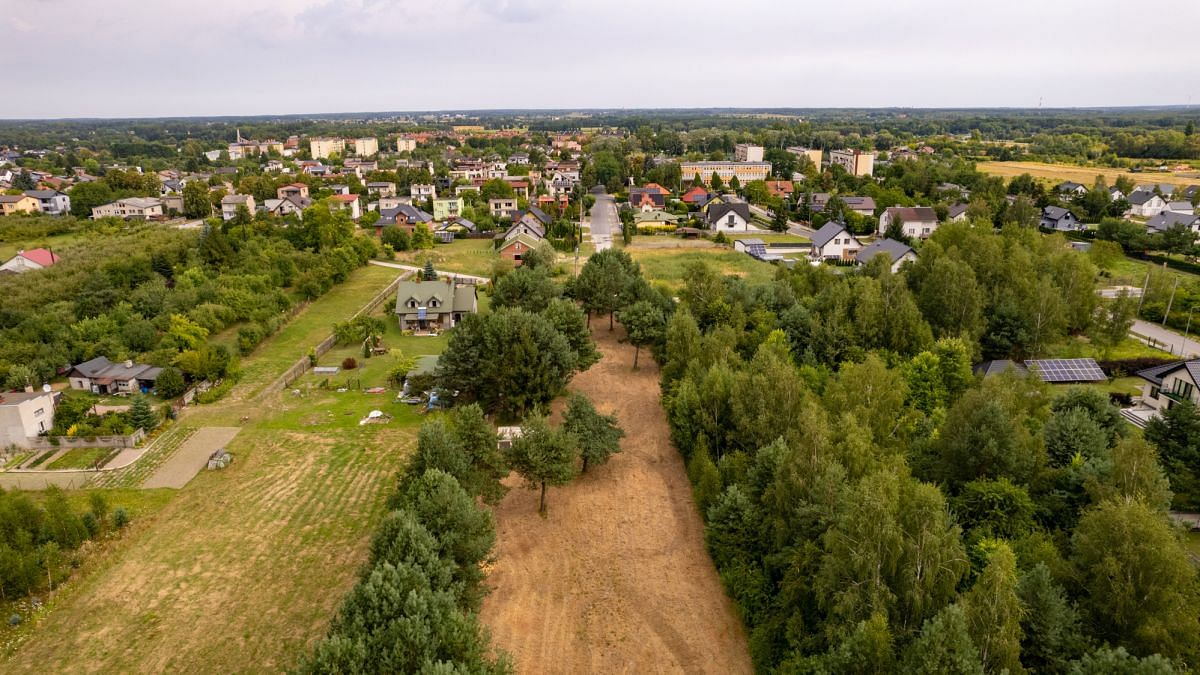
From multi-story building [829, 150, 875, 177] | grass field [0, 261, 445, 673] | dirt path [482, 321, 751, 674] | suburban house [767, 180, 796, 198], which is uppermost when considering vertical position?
multi-story building [829, 150, 875, 177]

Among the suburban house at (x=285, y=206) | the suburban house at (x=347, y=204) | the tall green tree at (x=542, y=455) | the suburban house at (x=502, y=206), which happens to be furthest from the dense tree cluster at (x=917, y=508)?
the suburban house at (x=285, y=206)

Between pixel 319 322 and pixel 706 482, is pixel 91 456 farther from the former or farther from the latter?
pixel 706 482

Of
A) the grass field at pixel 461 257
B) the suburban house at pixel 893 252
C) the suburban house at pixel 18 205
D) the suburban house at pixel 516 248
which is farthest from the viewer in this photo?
the suburban house at pixel 18 205

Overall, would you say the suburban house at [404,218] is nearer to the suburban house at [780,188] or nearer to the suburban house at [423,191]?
the suburban house at [423,191]

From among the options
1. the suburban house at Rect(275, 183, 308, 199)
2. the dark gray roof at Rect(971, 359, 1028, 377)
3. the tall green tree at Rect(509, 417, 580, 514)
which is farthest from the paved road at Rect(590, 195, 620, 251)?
the tall green tree at Rect(509, 417, 580, 514)

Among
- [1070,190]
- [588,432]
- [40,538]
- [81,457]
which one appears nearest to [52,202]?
[81,457]

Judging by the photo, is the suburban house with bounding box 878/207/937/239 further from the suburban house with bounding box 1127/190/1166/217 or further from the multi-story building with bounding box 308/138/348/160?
the multi-story building with bounding box 308/138/348/160

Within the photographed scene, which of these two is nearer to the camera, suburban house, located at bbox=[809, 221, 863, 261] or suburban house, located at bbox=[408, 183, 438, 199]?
suburban house, located at bbox=[809, 221, 863, 261]
